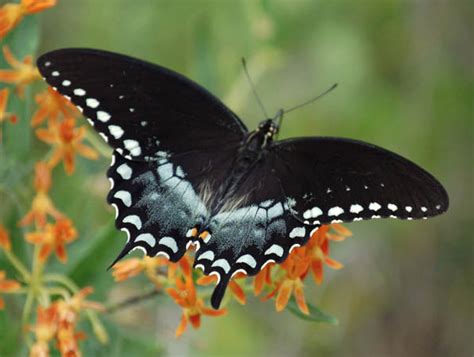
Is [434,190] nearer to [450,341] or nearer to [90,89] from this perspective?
[90,89]

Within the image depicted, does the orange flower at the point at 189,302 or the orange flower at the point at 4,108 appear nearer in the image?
the orange flower at the point at 189,302

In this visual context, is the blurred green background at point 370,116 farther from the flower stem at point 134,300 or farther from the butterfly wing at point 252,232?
the butterfly wing at point 252,232

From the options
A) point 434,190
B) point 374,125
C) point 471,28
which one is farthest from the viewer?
point 471,28

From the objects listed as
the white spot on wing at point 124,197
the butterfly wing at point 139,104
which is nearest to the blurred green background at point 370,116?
the butterfly wing at point 139,104

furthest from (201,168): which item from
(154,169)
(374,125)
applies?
(374,125)

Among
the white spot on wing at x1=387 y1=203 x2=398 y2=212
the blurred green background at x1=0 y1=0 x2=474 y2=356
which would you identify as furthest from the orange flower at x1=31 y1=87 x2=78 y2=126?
the blurred green background at x1=0 y1=0 x2=474 y2=356

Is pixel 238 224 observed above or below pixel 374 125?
below

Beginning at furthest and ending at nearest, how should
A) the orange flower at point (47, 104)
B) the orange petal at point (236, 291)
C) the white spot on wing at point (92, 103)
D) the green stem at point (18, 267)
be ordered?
the orange flower at point (47, 104) → the green stem at point (18, 267) → the white spot on wing at point (92, 103) → the orange petal at point (236, 291)

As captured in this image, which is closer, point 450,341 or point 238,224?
point 238,224
